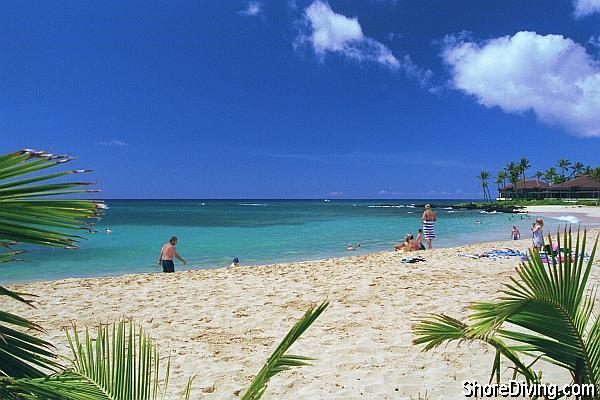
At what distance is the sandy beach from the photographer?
420 cm

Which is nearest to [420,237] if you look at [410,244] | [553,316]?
[410,244]

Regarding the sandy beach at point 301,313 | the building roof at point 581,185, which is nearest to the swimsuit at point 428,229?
the sandy beach at point 301,313

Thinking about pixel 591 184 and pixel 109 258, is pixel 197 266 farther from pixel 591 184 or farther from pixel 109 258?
pixel 591 184

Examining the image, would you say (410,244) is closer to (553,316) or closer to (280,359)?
(553,316)

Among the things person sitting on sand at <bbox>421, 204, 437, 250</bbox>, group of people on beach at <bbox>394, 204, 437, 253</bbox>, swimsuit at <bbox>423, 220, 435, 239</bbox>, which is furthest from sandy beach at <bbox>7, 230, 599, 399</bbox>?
swimsuit at <bbox>423, 220, 435, 239</bbox>

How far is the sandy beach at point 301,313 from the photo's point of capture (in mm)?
4195

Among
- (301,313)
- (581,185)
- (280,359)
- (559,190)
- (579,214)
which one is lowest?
(579,214)

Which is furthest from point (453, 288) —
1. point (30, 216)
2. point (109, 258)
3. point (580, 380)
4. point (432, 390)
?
point (109, 258)

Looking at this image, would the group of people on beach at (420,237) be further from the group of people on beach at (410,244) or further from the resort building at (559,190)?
the resort building at (559,190)

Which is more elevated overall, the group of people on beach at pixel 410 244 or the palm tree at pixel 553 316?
the palm tree at pixel 553 316

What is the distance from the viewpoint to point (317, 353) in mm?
4938

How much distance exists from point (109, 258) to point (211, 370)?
16058 mm

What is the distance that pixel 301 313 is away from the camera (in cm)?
664

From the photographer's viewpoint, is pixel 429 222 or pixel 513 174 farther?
pixel 513 174
